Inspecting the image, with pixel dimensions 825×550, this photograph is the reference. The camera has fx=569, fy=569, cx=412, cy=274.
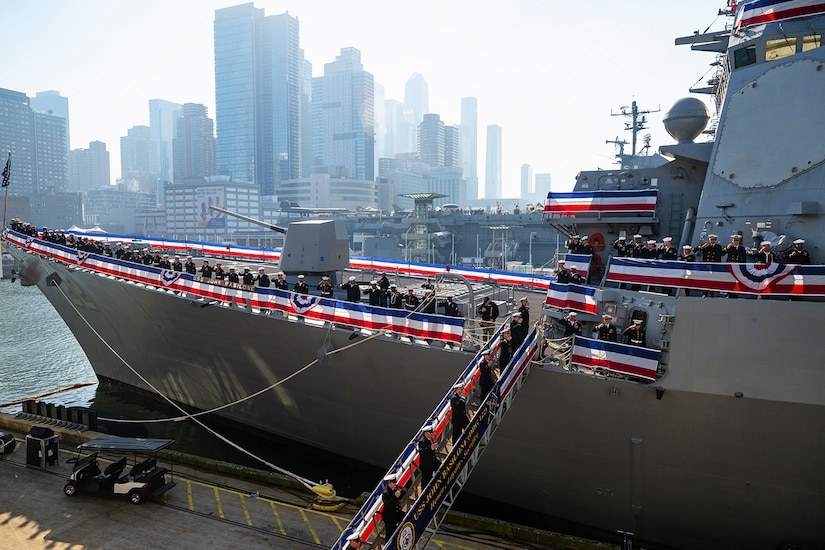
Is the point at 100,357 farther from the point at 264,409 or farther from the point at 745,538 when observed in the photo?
the point at 745,538

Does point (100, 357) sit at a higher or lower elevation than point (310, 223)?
lower

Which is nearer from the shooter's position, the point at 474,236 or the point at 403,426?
the point at 403,426

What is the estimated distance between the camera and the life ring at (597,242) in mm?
14133

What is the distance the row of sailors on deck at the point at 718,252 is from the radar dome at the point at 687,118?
3.40 meters

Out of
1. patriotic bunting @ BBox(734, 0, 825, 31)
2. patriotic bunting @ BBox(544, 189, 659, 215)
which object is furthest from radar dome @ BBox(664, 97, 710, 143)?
patriotic bunting @ BBox(734, 0, 825, 31)

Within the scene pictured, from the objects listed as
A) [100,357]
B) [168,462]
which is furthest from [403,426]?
[100,357]

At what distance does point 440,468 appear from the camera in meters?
8.53

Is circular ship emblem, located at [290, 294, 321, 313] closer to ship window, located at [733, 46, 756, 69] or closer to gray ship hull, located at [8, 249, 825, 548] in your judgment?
gray ship hull, located at [8, 249, 825, 548]

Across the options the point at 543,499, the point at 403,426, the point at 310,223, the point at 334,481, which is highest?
the point at 310,223

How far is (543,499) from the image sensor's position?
11430 millimetres

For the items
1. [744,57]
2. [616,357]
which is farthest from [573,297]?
[744,57]

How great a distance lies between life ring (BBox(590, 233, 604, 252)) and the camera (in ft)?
46.4

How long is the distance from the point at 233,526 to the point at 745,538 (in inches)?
367

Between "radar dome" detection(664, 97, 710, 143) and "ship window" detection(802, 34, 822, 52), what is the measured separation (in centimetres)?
232
